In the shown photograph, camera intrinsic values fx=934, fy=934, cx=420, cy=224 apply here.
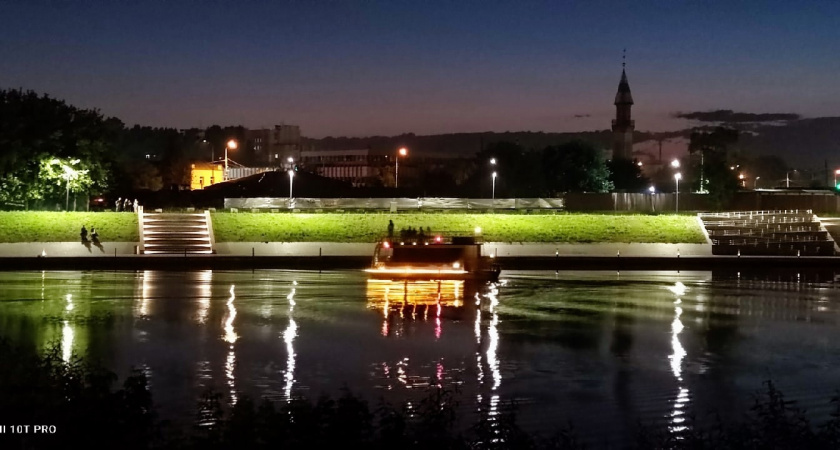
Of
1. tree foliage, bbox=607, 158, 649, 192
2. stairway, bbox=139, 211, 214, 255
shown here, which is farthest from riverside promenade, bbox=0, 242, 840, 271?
tree foliage, bbox=607, 158, 649, 192

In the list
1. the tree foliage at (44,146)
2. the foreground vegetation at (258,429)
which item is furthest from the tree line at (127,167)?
the foreground vegetation at (258,429)

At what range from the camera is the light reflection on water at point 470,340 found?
13.4 metres

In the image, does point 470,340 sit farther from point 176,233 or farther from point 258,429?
point 176,233

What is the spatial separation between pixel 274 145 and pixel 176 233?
398 ft

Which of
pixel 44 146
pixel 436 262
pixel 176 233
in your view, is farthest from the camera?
pixel 44 146

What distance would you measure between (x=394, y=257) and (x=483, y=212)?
26.2m

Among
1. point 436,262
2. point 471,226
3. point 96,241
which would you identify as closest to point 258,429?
point 436,262

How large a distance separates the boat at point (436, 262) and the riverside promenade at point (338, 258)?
757 cm

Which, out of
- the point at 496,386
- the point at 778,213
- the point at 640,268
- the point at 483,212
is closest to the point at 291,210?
the point at 483,212

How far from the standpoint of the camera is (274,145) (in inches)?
6688

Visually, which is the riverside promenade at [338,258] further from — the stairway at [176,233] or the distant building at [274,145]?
the distant building at [274,145]

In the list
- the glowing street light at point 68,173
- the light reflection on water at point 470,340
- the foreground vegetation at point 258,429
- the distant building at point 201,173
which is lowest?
the light reflection on water at point 470,340

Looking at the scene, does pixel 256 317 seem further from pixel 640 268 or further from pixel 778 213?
pixel 778 213

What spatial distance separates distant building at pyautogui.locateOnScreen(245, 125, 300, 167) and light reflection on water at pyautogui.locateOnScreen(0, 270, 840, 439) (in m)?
101
